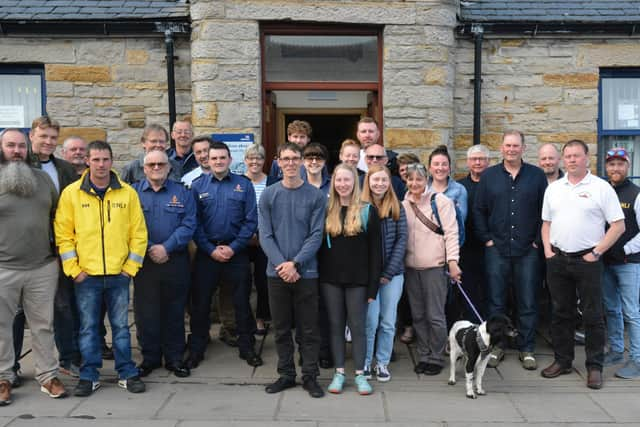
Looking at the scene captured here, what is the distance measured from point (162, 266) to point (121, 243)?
0.50 metres

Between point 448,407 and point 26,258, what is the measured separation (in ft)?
11.3

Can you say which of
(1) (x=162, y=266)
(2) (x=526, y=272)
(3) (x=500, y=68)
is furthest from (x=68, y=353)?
(3) (x=500, y=68)

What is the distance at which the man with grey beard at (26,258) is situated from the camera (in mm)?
4773

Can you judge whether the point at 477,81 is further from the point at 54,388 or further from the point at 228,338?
the point at 54,388

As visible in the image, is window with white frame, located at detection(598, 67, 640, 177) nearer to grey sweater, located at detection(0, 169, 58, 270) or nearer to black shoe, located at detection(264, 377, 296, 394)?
black shoe, located at detection(264, 377, 296, 394)

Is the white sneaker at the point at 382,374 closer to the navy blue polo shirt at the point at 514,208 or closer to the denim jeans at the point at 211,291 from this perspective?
the denim jeans at the point at 211,291

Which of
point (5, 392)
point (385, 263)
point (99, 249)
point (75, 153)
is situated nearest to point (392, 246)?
point (385, 263)

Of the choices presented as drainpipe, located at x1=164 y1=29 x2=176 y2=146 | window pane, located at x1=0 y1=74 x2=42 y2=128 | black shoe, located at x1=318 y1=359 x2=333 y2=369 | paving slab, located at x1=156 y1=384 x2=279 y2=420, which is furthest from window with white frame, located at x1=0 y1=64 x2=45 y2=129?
black shoe, located at x1=318 y1=359 x2=333 y2=369

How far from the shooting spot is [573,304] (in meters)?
5.52

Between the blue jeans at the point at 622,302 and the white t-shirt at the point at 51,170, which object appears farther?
the blue jeans at the point at 622,302

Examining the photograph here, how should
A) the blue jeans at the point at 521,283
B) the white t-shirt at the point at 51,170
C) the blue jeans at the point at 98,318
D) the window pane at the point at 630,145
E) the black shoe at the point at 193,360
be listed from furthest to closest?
the window pane at the point at 630,145
the blue jeans at the point at 521,283
the black shoe at the point at 193,360
the white t-shirt at the point at 51,170
the blue jeans at the point at 98,318

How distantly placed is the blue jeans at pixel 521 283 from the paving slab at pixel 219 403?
7.97 feet

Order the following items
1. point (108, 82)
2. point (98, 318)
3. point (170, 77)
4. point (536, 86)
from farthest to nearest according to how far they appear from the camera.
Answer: point (536, 86) → point (108, 82) → point (170, 77) → point (98, 318)

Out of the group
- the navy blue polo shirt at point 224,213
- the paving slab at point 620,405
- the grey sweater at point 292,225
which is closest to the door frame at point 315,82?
the navy blue polo shirt at point 224,213
